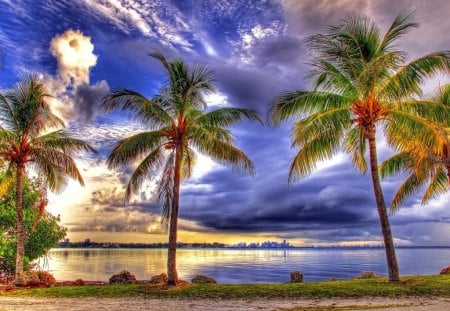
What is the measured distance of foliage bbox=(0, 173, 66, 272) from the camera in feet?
102

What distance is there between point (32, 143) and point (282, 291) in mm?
15608

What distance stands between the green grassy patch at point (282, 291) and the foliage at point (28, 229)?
14.7 metres

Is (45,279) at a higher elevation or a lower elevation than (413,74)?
lower

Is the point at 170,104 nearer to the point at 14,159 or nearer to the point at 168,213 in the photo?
the point at 168,213

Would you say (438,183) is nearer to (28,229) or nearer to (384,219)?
(384,219)

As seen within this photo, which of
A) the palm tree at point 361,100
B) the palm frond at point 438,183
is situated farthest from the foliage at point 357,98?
the palm frond at point 438,183

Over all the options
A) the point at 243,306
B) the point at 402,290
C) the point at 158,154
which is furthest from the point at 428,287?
the point at 158,154

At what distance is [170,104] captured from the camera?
66.4ft

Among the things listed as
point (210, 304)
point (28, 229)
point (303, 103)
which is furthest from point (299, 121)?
point (28, 229)

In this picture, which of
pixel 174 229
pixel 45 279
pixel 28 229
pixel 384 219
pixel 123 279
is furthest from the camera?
pixel 28 229

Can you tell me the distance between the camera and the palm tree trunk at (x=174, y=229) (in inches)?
731

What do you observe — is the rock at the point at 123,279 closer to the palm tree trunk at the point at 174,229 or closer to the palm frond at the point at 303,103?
the palm tree trunk at the point at 174,229

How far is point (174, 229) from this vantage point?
19188 mm

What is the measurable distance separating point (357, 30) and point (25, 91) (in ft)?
58.7
